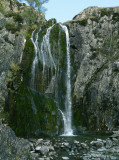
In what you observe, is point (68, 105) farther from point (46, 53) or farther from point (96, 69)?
point (46, 53)

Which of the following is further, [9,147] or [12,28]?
[12,28]

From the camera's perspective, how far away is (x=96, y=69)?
81.8ft

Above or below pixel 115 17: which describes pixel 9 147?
below

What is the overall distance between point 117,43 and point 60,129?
1476cm

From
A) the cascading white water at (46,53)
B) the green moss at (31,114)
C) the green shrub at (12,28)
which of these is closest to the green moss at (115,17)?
the cascading white water at (46,53)

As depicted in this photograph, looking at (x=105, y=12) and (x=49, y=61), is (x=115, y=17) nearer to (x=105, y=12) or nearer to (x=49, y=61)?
(x=105, y=12)

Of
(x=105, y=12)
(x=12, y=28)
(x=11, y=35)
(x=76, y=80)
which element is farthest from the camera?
(x=12, y=28)

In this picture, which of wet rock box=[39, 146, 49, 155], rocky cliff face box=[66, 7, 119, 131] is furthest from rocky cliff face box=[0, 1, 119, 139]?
wet rock box=[39, 146, 49, 155]

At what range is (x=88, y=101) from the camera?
22719 millimetres

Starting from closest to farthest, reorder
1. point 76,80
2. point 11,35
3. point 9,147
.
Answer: point 9,147
point 76,80
point 11,35

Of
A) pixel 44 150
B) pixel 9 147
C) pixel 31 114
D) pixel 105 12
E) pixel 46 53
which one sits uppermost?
pixel 105 12

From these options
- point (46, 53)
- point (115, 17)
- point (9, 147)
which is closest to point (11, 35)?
point (46, 53)

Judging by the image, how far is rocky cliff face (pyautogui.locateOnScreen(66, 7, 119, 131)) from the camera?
2134 centimetres

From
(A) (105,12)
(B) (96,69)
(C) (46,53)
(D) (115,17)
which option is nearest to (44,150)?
(B) (96,69)
